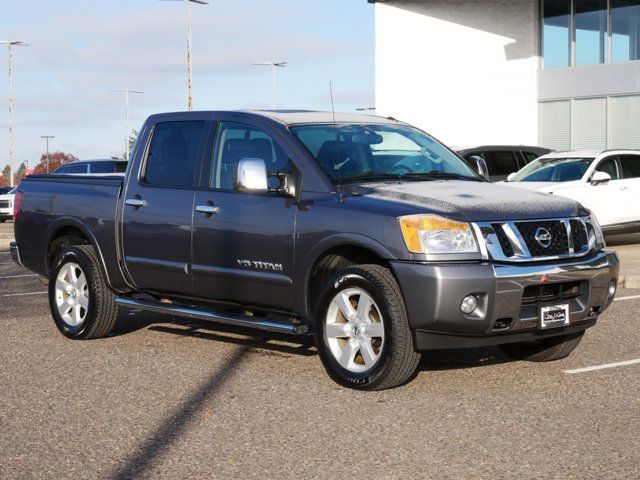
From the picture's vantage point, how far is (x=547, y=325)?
7.04m

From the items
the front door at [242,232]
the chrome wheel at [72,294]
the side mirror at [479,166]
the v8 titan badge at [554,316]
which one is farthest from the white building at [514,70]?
the v8 titan badge at [554,316]

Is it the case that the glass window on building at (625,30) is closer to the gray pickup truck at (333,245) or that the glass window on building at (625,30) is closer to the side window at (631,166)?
the side window at (631,166)

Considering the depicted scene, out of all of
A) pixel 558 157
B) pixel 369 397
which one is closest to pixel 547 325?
pixel 369 397

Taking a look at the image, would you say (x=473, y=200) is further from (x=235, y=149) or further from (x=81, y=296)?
(x=81, y=296)

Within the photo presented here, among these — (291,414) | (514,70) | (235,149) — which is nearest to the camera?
(291,414)

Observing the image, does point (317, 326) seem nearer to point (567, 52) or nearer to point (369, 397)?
point (369, 397)

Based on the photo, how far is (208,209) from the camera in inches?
A: 323

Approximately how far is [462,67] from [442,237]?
32.2 meters

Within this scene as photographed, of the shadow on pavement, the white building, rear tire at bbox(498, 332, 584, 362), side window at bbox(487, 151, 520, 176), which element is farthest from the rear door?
the white building

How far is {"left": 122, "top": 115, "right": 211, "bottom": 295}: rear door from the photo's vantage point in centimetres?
847

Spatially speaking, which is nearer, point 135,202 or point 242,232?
point 242,232

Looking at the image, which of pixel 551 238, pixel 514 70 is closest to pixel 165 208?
pixel 551 238

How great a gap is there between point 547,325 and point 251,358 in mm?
2400

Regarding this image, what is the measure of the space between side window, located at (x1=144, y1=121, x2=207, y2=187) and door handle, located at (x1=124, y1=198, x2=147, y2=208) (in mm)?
176
